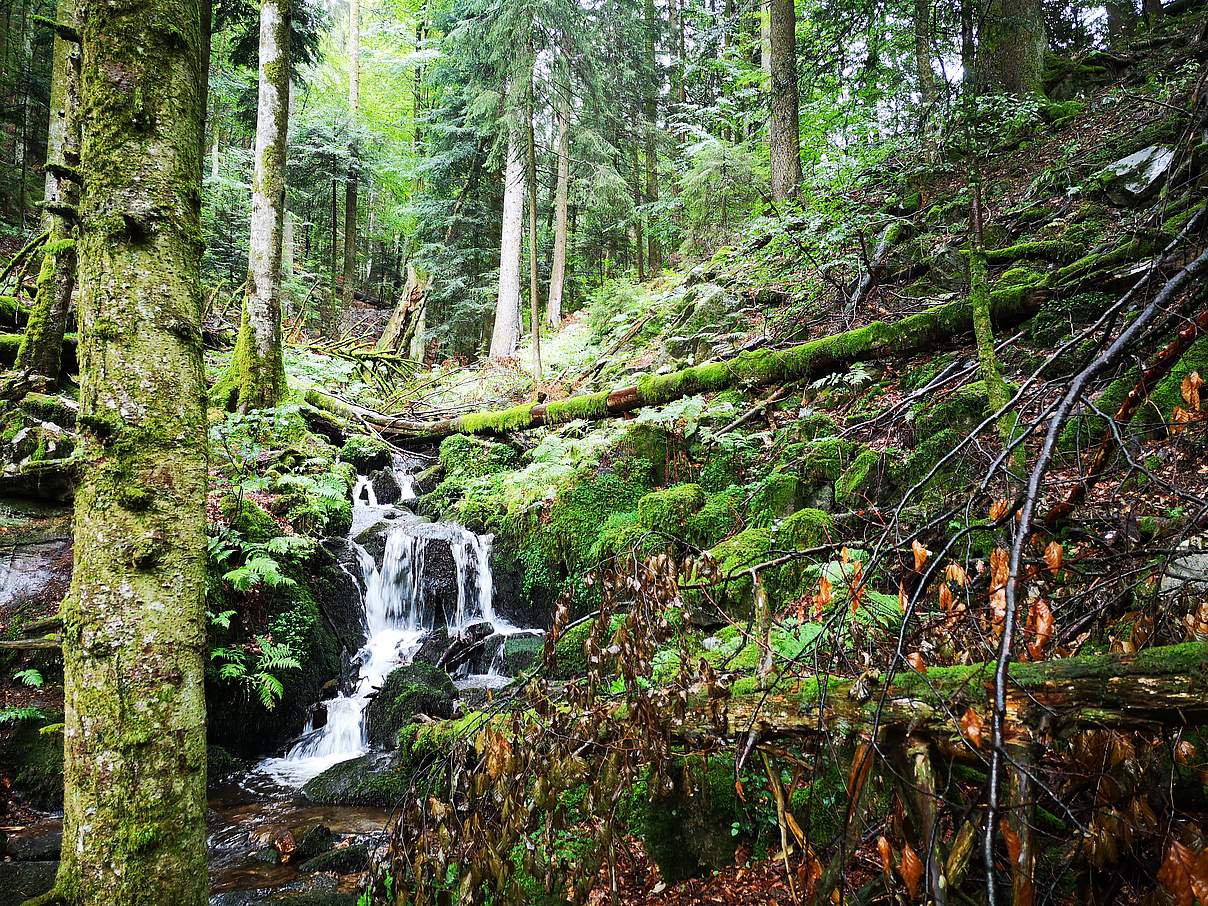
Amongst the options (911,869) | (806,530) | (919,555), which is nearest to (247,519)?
(806,530)

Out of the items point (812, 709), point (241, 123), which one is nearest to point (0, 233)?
point (241, 123)

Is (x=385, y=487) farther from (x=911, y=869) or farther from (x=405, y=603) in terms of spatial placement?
(x=911, y=869)

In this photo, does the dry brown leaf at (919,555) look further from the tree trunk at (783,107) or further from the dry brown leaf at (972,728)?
the tree trunk at (783,107)

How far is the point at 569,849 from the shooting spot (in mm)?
3344

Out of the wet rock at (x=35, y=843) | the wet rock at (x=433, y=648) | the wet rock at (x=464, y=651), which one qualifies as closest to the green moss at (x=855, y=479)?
the wet rock at (x=464, y=651)

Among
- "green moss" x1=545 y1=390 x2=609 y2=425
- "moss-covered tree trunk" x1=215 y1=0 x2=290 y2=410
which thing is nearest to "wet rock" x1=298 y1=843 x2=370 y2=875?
"green moss" x1=545 y1=390 x2=609 y2=425

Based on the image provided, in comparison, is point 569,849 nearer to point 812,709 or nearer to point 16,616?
point 812,709

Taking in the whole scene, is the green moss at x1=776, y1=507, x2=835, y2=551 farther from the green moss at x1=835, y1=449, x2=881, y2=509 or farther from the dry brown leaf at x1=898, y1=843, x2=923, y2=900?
the dry brown leaf at x1=898, y1=843, x2=923, y2=900

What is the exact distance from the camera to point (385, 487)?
12102 mm

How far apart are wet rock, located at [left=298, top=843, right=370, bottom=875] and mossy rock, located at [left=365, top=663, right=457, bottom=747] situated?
5.91 feet

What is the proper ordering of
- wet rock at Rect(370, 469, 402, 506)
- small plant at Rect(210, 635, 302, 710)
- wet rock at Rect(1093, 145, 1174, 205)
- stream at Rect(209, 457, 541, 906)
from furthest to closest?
wet rock at Rect(370, 469, 402, 506) < wet rock at Rect(1093, 145, 1174, 205) < small plant at Rect(210, 635, 302, 710) < stream at Rect(209, 457, 541, 906)

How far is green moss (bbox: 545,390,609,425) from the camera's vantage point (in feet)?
28.8

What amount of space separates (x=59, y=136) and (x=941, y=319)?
39.6 ft

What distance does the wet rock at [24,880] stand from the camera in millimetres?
4152
